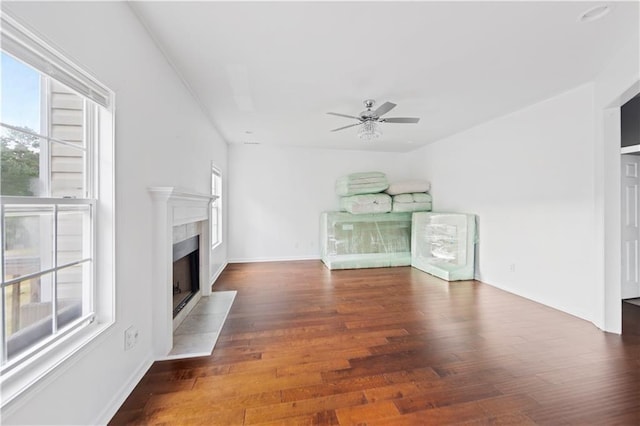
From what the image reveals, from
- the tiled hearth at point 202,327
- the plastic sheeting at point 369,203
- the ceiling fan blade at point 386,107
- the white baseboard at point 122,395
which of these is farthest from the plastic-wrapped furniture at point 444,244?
the white baseboard at point 122,395

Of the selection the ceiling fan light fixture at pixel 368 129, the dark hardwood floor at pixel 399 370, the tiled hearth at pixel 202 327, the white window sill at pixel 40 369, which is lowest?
the dark hardwood floor at pixel 399 370

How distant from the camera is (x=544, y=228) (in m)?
3.02

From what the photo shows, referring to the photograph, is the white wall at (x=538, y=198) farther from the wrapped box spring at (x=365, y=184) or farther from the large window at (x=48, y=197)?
the large window at (x=48, y=197)

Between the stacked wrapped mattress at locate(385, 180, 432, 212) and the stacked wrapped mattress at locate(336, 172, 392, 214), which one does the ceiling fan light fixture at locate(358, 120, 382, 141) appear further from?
the stacked wrapped mattress at locate(385, 180, 432, 212)

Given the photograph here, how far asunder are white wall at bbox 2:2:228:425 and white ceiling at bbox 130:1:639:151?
0.34 metres

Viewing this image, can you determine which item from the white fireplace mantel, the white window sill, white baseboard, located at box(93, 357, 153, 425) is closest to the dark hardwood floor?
white baseboard, located at box(93, 357, 153, 425)

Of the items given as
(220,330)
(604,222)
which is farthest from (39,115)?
(604,222)

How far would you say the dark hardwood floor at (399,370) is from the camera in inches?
56.2

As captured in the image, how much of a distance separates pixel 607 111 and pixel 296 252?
4951 mm

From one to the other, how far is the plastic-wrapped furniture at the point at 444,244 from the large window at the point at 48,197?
14.2 ft

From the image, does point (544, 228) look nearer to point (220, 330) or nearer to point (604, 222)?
point (604, 222)

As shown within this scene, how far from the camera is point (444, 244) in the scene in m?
4.32

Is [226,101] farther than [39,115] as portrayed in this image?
Yes

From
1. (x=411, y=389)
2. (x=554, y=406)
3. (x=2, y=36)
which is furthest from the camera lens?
(x=411, y=389)
